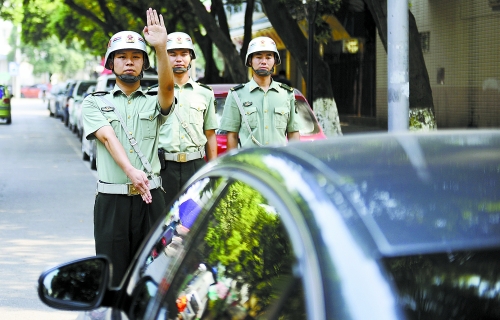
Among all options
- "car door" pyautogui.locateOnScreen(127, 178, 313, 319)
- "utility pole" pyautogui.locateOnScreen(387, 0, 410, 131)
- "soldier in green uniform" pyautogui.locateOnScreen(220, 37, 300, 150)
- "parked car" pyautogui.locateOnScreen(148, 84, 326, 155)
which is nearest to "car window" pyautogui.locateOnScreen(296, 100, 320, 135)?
"parked car" pyautogui.locateOnScreen(148, 84, 326, 155)

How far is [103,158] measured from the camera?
5.08m

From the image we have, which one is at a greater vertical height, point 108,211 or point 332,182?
point 332,182

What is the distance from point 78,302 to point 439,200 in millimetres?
1224

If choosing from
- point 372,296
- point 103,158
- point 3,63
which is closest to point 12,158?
point 103,158

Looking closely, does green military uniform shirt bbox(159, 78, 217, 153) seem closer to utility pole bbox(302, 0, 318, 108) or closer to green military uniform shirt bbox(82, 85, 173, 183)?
green military uniform shirt bbox(82, 85, 173, 183)

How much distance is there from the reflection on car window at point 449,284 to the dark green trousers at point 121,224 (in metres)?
3.23

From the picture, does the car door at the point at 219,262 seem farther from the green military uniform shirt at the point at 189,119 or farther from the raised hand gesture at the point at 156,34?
the green military uniform shirt at the point at 189,119

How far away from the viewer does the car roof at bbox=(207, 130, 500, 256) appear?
1844mm

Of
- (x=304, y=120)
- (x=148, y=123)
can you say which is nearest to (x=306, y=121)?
(x=304, y=120)

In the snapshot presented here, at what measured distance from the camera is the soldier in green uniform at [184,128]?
671 cm

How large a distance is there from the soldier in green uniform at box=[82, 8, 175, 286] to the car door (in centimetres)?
196

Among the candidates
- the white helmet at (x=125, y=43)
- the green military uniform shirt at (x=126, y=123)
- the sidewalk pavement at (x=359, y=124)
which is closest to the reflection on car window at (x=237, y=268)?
the green military uniform shirt at (x=126, y=123)

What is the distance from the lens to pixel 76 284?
9.20 ft

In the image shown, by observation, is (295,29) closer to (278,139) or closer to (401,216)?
(278,139)
